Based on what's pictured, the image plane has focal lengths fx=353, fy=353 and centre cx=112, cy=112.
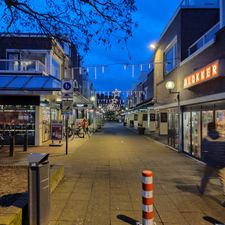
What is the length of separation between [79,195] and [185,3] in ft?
46.5

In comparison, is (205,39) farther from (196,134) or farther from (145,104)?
(145,104)

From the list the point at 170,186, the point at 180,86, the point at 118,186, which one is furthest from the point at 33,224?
the point at 180,86

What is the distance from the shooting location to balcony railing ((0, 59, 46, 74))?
21525mm

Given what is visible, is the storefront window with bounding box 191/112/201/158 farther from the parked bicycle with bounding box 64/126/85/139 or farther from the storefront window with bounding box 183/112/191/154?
the parked bicycle with bounding box 64/126/85/139

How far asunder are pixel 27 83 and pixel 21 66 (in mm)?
4333

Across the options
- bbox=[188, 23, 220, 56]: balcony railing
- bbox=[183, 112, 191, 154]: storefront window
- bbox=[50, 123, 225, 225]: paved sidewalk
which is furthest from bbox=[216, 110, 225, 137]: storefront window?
bbox=[183, 112, 191, 154]: storefront window

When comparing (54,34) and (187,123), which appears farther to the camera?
(187,123)

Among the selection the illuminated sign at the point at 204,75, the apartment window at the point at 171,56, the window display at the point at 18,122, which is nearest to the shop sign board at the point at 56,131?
the window display at the point at 18,122

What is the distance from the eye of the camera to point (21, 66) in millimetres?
22859

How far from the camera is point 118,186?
351 inches

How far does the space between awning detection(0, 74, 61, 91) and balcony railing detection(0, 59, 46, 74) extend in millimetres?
1196

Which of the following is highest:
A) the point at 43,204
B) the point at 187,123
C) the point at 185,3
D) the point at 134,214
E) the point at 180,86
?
the point at 185,3

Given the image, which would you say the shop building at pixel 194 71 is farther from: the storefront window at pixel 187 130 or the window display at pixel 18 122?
the window display at pixel 18 122

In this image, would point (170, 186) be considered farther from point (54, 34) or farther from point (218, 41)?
point (218, 41)
